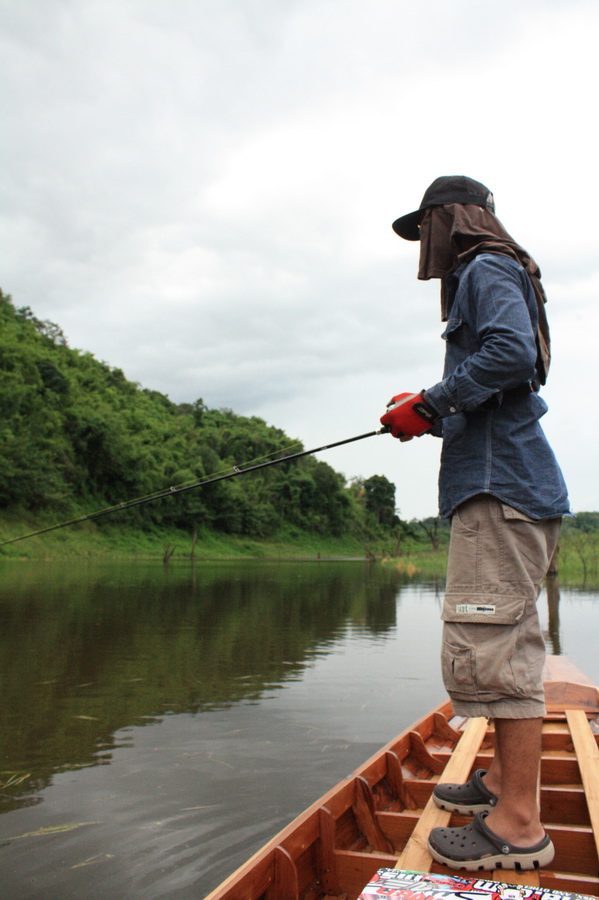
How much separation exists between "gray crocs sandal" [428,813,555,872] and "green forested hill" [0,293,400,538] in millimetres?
40076

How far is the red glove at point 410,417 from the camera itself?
2.49m

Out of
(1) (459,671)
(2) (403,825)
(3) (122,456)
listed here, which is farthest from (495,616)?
(3) (122,456)

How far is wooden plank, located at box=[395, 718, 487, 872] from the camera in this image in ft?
7.17

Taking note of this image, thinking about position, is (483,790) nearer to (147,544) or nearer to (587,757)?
(587,757)

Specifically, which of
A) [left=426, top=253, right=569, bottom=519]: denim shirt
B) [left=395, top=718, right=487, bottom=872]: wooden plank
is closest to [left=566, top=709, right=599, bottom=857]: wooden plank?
[left=395, top=718, right=487, bottom=872]: wooden plank

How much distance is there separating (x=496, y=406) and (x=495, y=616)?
2.30 ft

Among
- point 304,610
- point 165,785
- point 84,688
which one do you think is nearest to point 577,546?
point 304,610

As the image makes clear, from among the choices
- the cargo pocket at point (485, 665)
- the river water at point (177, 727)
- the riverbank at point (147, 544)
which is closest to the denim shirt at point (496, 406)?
the cargo pocket at point (485, 665)

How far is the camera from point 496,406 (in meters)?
2.39

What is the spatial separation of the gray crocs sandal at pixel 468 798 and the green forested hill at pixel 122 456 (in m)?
39.7

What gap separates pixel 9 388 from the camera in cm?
4312

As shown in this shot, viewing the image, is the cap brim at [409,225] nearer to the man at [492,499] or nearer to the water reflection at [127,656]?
the man at [492,499]

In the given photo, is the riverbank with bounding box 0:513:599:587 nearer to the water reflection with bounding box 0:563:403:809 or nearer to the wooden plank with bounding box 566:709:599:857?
the water reflection with bounding box 0:563:403:809

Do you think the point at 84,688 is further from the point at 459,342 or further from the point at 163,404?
the point at 163,404
